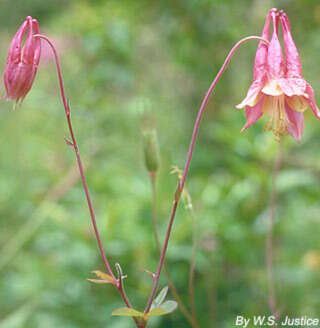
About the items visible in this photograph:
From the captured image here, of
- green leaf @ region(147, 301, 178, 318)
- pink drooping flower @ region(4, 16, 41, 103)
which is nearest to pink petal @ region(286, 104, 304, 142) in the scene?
green leaf @ region(147, 301, 178, 318)

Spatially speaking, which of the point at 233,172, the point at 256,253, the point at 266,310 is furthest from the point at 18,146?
the point at 266,310

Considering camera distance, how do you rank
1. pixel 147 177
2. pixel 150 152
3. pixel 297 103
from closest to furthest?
1. pixel 297 103
2. pixel 150 152
3. pixel 147 177

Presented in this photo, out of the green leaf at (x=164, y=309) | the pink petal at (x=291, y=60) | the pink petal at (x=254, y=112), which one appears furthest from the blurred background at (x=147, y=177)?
the pink petal at (x=291, y=60)

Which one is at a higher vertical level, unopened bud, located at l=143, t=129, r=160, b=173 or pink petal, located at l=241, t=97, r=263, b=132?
pink petal, located at l=241, t=97, r=263, b=132

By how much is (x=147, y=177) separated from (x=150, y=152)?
91 centimetres

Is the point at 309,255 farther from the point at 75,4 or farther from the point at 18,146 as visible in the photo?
the point at 18,146

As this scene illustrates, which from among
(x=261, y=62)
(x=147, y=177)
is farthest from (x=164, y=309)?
(x=147, y=177)

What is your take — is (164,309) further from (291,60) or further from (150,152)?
(291,60)

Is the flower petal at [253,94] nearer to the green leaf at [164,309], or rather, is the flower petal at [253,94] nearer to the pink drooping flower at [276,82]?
the pink drooping flower at [276,82]

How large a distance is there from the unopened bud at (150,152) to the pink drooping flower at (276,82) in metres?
0.25

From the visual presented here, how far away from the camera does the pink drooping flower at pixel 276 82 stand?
3.08 feet

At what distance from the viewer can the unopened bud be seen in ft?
3.81

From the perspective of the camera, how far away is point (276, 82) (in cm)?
96

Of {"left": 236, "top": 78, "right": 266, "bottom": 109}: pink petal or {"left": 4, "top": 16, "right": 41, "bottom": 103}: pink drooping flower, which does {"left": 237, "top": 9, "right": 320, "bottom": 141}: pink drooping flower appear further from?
{"left": 4, "top": 16, "right": 41, "bottom": 103}: pink drooping flower
